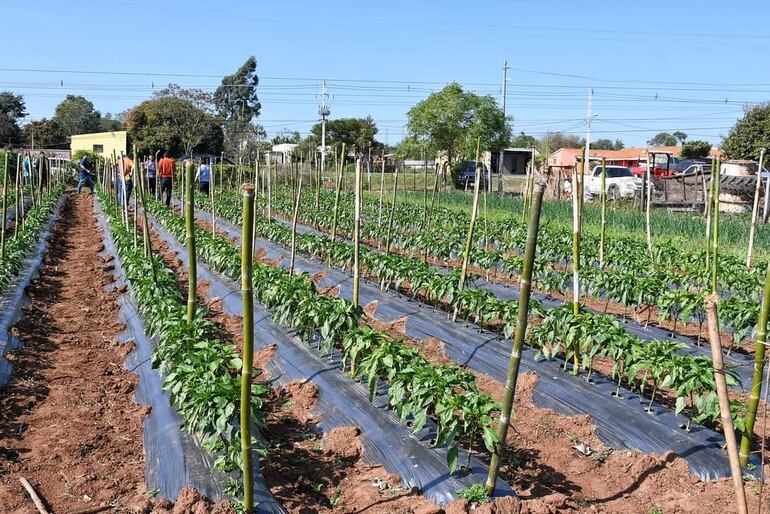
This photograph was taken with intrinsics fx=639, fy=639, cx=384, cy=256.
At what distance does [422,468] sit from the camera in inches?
154

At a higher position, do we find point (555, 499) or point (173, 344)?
point (173, 344)

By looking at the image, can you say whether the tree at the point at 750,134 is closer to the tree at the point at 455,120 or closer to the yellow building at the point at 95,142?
the tree at the point at 455,120

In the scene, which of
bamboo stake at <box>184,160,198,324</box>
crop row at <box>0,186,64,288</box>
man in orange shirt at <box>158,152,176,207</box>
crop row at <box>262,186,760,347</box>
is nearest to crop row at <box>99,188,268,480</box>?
bamboo stake at <box>184,160,198,324</box>

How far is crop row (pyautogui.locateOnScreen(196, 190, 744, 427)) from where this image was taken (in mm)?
4335

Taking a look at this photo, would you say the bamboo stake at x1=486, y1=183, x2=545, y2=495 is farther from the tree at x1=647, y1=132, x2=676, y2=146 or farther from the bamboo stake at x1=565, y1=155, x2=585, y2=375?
the tree at x1=647, y1=132, x2=676, y2=146

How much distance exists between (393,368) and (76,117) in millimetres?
70915

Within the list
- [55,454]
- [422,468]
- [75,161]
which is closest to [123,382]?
[55,454]

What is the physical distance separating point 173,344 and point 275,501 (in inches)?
71.6

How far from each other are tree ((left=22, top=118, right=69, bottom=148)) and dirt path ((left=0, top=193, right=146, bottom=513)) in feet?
A: 179

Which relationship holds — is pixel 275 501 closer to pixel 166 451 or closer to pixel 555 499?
pixel 166 451

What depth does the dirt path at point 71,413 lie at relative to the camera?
394 cm

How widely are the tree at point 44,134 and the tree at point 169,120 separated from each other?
1915cm

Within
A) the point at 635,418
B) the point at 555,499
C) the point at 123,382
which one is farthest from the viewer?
the point at 123,382

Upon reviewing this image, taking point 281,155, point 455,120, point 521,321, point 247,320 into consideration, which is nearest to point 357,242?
point 521,321
